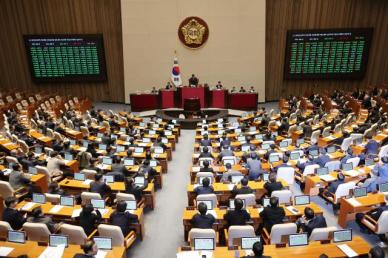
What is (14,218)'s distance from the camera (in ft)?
20.9

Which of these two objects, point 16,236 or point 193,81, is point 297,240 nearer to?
point 16,236

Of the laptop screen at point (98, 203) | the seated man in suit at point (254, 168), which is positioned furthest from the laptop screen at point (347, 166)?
the laptop screen at point (98, 203)

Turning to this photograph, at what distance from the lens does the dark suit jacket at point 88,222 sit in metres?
6.27

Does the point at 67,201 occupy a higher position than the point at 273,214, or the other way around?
the point at 273,214

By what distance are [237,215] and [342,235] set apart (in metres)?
1.83

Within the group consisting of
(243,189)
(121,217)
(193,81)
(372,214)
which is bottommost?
(372,214)

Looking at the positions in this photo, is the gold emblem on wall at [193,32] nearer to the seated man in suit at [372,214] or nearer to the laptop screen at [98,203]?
the laptop screen at [98,203]

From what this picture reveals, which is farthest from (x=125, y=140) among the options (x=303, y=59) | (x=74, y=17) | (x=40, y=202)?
(x=303, y=59)

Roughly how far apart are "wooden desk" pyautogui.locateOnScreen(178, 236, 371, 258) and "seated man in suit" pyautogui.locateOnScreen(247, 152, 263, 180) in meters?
3.17

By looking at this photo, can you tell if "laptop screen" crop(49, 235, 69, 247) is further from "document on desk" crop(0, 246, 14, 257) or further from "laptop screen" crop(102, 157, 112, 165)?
"laptop screen" crop(102, 157, 112, 165)

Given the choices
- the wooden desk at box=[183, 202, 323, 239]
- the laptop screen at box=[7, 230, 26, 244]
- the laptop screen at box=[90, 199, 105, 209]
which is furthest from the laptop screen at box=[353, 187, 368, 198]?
the laptop screen at box=[7, 230, 26, 244]

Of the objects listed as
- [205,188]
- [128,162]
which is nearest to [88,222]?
[205,188]

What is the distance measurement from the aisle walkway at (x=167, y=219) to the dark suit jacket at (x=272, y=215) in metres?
1.96

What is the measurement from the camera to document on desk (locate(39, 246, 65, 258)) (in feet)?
17.4
